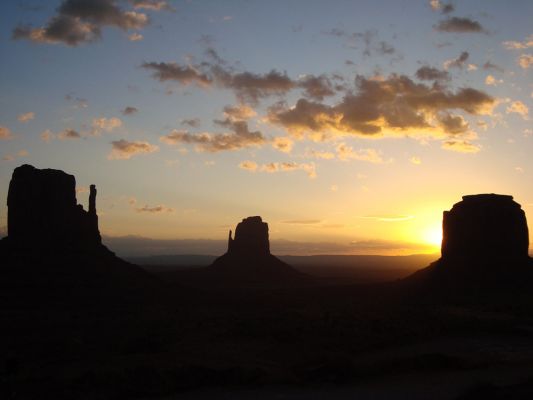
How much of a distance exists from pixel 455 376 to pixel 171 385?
34.1 ft

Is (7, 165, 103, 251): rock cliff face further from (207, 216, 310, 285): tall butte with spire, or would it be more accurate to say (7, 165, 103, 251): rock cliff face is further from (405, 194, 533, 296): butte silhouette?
(207, 216, 310, 285): tall butte with spire

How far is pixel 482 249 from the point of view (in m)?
62.9

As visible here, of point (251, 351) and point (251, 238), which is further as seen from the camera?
point (251, 238)

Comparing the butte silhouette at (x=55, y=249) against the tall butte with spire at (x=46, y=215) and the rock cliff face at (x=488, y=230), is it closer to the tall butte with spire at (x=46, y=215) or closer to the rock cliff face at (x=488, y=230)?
the tall butte with spire at (x=46, y=215)

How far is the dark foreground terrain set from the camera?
62.2 ft

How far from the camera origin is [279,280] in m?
102

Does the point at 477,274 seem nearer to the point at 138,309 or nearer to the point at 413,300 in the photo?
the point at 413,300

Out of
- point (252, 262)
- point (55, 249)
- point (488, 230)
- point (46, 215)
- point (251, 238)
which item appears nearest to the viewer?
point (55, 249)

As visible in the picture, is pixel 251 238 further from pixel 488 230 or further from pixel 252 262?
pixel 488 230

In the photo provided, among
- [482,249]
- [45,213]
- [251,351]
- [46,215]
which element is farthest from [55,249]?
[482,249]

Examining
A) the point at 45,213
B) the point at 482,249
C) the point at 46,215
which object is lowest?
the point at 482,249

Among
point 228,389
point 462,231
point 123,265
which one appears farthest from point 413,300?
point 228,389

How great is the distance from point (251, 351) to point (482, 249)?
44.7 meters

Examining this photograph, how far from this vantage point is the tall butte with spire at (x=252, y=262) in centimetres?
10275
